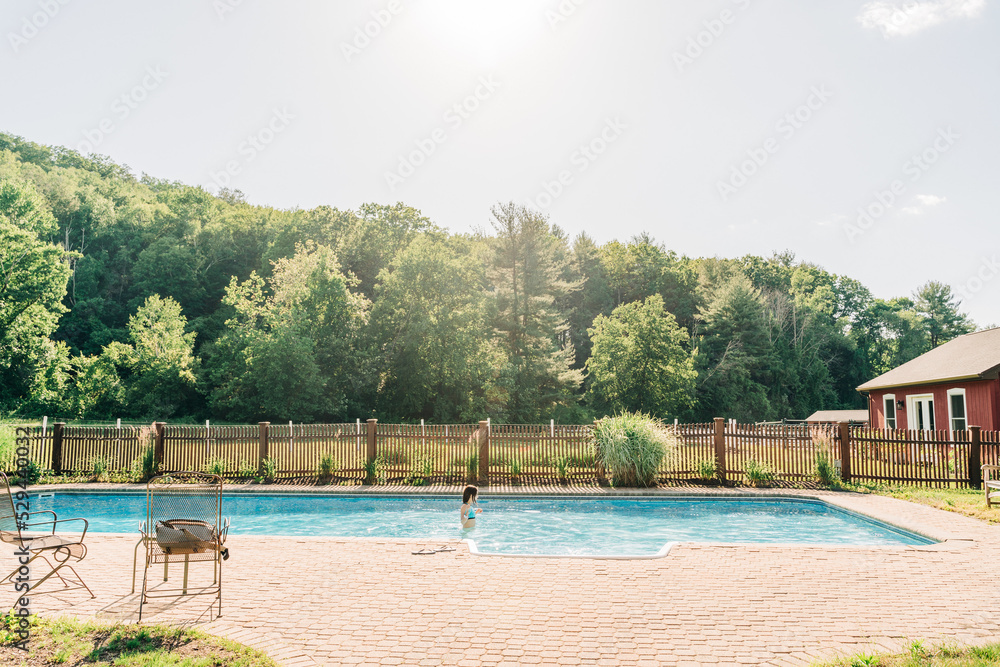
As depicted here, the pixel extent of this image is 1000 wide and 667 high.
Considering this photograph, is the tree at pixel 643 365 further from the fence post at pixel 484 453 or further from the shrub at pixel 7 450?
the shrub at pixel 7 450

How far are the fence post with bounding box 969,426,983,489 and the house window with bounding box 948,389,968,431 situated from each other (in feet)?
17.4

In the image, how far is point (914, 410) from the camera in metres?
20.8

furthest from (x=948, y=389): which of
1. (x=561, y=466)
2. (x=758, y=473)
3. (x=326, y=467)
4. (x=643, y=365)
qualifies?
(x=326, y=467)

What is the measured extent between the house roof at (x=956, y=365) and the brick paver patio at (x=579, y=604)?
11352 millimetres

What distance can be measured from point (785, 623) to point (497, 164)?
16.3 m

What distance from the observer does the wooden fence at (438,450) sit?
14.8m

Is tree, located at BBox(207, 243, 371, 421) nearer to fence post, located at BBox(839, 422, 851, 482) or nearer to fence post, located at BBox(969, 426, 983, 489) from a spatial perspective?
fence post, located at BBox(839, 422, 851, 482)

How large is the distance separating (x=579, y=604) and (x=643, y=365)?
1261 inches

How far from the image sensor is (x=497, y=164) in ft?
62.0

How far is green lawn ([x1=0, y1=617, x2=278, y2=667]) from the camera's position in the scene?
13.3 ft

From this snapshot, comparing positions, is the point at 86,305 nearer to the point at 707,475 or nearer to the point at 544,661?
the point at 707,475

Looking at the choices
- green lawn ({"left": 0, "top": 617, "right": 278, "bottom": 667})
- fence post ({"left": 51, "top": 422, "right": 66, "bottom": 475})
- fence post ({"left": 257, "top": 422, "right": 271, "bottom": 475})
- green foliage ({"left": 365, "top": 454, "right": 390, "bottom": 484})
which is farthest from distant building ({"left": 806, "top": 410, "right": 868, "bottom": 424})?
green lawn ({"left": 0, "top": 617, "right": 278, "bottom": 667})

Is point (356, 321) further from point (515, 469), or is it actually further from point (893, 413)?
point (893, 413)

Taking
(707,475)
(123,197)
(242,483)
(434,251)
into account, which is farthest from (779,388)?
(123,197)
